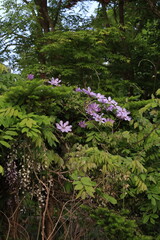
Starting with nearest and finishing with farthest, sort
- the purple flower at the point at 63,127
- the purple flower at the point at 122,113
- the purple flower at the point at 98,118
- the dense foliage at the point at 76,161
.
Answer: the dense foliage at the point at 76,161 < the purple flower at the point at 63,127 < the purple flower at the point at 98,118 < the purple flower at the point at 122,113

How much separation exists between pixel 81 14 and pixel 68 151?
34.9 feet

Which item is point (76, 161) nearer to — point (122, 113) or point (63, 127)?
point (63, 127)

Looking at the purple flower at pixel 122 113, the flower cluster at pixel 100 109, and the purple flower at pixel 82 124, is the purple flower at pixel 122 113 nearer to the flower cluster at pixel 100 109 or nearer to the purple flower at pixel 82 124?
the flower cluster at pixel 100 109

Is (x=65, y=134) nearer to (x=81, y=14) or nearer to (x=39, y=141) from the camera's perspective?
(x=39, y=141)

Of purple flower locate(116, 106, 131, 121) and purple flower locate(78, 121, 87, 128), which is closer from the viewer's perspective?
purple flower locate(78, 121, 87, 128)

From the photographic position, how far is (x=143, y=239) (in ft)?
9.22

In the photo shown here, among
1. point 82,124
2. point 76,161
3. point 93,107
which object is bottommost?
point 76,161

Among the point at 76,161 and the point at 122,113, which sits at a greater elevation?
the point at 122,113

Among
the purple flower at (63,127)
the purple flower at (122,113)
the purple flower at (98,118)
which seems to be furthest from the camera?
the purple flower at (122,113)

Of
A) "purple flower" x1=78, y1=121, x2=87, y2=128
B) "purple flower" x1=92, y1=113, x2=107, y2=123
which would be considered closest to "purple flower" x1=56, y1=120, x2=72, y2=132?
"purple flower" x1=78, y1=121, x2=87, y2=128

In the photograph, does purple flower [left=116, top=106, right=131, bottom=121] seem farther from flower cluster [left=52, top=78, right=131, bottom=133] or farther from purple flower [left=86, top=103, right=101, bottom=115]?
purple flower [left=86, top=103, right=101, bottom=115]

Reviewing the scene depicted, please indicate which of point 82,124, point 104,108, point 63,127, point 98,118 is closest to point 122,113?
point 104,108

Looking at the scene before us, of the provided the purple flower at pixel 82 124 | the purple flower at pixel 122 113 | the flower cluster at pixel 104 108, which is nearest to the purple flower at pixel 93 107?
the flower cluster at pixel 104 108

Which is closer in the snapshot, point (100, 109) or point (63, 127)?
point (63, 127)
